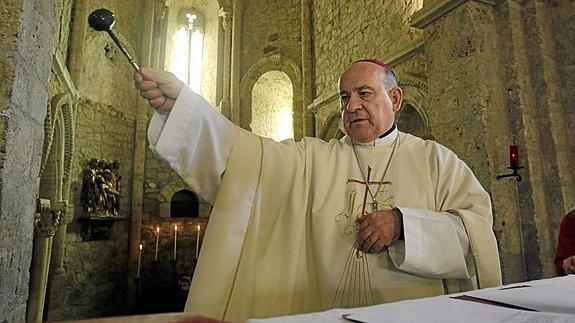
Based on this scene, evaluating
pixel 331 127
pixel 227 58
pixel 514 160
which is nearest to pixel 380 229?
pixel 514 160

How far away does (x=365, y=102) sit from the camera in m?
1.90

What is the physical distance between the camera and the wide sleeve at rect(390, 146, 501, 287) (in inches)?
61.4

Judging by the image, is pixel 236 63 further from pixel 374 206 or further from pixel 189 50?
pixel 374 206

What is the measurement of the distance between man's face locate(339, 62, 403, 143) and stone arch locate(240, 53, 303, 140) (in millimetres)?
6661

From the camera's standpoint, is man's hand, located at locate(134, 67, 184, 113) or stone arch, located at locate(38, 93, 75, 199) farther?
stone arch, located at locate(38, 93, 75, 199)

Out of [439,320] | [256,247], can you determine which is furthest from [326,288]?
[439,320]

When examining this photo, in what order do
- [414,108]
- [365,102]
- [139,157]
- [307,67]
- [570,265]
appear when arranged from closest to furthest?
[365,102], [570,265], [414,108], [307,67], [139,157]

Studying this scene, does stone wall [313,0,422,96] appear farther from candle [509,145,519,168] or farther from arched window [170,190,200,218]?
arched window [170,190,200,218]

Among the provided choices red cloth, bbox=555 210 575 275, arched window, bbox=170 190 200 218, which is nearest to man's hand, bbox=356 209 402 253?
red cloth, bbox=555 210 575 275

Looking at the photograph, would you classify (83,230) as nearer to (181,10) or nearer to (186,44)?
(186,44)

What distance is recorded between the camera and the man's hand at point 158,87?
4.58ft

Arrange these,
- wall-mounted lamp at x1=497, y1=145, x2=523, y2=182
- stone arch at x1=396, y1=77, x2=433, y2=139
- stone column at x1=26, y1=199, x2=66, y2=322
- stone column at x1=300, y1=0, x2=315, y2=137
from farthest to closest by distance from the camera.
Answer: stone column at x1=300, y1=0, x2=315, y2=137
stone column at x1=26, y1=199, x2=66, y2=322
stone arch at x1=396, y1=77, x2=433, y2=139
wall-mounted lamp at x1=497, y1=145, x2=523, y2=182

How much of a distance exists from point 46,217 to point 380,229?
5.85 meters

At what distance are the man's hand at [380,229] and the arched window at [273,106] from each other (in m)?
7.94
